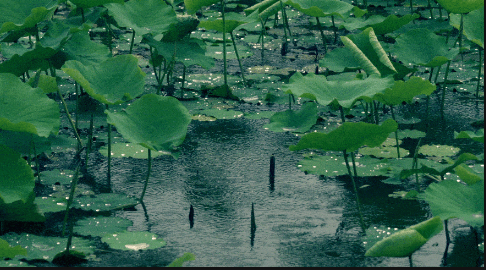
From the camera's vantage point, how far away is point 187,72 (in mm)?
4398

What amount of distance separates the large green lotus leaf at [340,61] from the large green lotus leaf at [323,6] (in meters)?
0.35

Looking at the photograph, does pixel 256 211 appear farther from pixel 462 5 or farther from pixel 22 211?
pixel 462 5

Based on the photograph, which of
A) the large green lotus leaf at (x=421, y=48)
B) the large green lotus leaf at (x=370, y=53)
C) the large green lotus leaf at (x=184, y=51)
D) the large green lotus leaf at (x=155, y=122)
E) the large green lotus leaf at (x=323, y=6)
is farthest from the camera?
the large green lotus leaf at (x=323, y=6)

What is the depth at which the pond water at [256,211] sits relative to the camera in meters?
2.26

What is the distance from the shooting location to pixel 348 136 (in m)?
2.30

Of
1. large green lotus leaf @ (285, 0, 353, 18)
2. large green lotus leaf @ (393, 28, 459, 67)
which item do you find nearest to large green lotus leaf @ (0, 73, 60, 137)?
large green lotus leaf @ (285, 0, 353, 18)

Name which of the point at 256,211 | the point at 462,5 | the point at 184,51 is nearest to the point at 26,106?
the point at 256,211

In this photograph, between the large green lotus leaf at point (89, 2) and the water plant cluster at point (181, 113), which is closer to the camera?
the water plant cluster at point (181, 113)

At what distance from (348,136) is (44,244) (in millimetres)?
1118

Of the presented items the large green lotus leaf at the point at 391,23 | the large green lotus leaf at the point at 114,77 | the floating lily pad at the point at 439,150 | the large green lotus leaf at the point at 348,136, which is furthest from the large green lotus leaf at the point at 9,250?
the large green lotus leaf at the point at 391,23

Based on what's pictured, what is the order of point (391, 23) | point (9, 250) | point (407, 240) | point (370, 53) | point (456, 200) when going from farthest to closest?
point (391, 23) → point (370, 53) → point (456, 200) → point (9, 250) → point (407, 240)

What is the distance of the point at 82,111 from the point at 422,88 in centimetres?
179

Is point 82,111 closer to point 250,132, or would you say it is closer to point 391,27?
point 250,132

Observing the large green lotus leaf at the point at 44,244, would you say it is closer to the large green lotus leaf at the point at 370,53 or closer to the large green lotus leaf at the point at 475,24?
the large green lotus leaf at the point at 370,53
